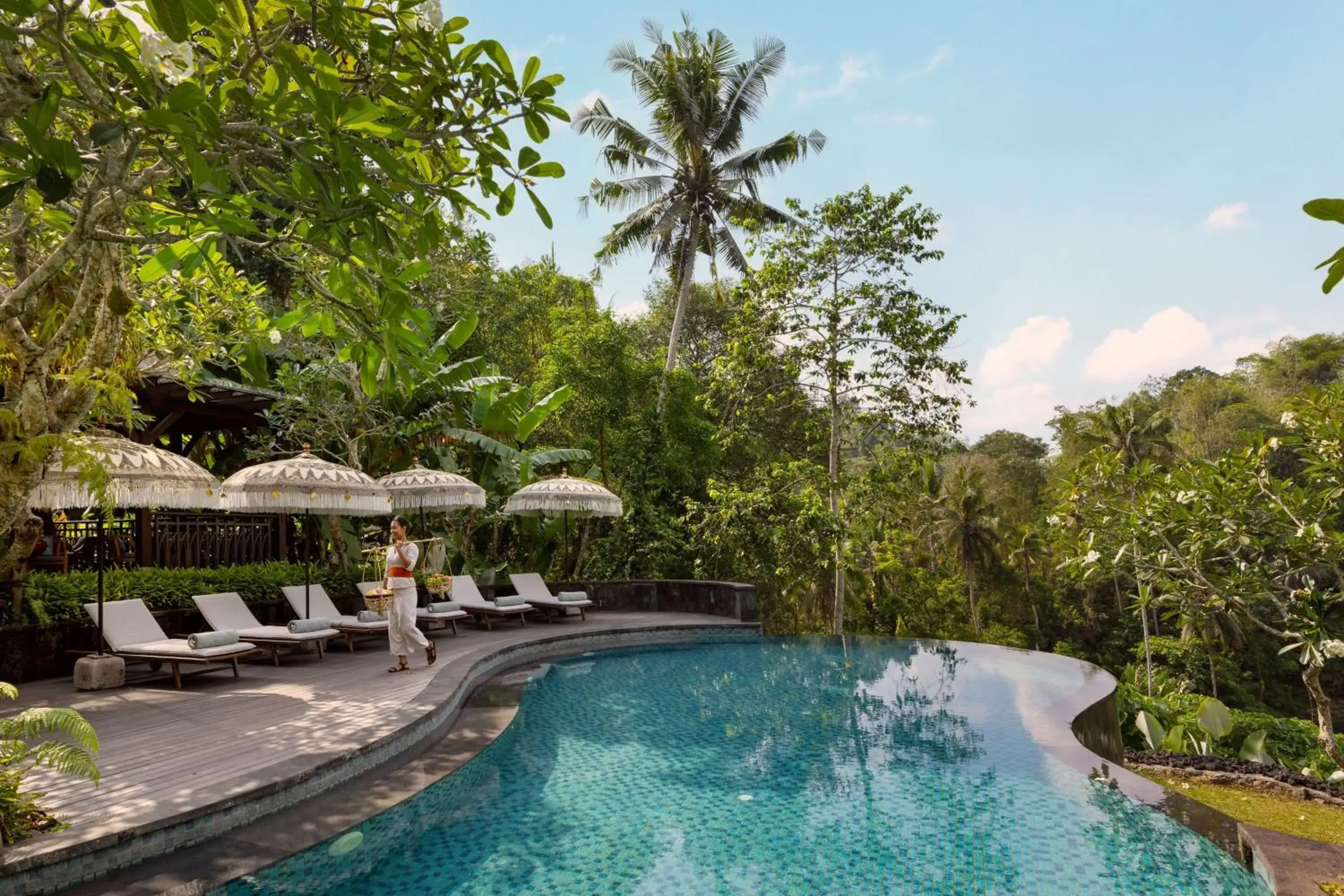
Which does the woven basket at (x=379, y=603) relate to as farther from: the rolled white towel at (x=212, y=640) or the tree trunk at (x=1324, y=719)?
the tree trunk at (x=1324, y=719)

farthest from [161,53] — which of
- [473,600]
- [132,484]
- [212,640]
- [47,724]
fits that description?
[473,600]

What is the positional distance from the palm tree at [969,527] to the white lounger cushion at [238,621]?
30.8m

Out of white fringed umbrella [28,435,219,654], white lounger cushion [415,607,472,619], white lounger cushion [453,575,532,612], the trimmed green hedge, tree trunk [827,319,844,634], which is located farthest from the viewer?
tree trunk [827,319,844,634]

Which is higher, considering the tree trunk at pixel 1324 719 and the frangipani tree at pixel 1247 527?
the frangipani tree at pixel 1247 527

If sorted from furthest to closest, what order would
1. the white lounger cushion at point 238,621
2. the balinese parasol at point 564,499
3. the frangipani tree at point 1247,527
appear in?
1. the balinese parasol at point 564,499
2. the white lounger cushion at point 238,621
3. the frangipani tree at point 1247,527

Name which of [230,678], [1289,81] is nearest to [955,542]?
[1289,81]

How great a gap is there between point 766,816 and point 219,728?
14.1ft

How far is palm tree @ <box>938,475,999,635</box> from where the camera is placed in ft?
116

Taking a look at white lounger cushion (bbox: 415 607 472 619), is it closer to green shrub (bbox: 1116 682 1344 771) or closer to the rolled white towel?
the rolled white towel

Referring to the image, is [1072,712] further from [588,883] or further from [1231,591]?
[588,883]

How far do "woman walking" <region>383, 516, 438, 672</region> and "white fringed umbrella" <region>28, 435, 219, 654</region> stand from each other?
1893mm

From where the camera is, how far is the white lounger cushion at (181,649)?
25.8 ft

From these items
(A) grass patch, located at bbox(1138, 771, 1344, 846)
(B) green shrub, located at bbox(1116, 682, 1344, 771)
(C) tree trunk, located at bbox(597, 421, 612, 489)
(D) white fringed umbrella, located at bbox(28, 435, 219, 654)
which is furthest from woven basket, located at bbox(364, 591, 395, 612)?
(B) green shrub, located at bbox(1116, 682, 1344, 771)

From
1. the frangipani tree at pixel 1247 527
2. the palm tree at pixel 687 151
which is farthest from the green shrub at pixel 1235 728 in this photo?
the palm tree at pixel 687 151
